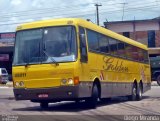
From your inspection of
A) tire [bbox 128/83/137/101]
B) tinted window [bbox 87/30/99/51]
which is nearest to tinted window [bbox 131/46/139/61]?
tire [bbox 128/83/137/101]

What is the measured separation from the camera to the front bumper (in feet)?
51.4

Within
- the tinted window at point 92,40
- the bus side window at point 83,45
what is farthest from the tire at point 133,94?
the bus side window at point 83,45

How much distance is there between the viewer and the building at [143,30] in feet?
195

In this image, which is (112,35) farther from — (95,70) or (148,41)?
(148,41)

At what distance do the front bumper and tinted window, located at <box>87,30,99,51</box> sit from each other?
2254 mm

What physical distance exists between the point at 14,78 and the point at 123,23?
45389 mm

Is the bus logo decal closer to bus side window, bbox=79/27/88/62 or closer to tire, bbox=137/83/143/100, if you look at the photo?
tire, bbox=137/83/143/100

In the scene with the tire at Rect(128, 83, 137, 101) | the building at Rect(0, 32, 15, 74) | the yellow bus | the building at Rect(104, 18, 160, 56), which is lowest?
the tire at Rect(128, 83, 137, 101)

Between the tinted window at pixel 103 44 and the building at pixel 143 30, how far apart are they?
40.4 metres

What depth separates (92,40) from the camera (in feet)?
57.8

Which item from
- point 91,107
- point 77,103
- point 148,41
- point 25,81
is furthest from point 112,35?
point 148,41

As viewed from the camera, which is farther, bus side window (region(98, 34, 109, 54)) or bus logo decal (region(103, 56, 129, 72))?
bus logo decal (region(103, 56, 129, 72))

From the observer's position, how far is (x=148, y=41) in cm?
6003

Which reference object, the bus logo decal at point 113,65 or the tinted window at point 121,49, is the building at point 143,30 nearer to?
the tinted window at point 121,49
